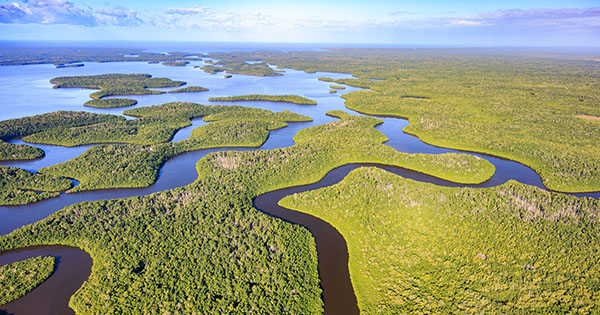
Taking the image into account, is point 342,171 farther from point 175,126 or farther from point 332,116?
point 175,126

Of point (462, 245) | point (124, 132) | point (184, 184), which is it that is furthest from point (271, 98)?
point (462, 245)

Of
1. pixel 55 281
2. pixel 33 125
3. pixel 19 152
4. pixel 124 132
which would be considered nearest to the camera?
pixel 55 281

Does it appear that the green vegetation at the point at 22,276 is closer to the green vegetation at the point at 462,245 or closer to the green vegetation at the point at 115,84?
the green vegetation at the point at 462,245

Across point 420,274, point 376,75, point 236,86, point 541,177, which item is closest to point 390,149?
point 541,177

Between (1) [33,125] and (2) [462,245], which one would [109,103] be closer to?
(1) [33,125]

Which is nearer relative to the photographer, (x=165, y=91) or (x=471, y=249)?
(x=471, y=249)

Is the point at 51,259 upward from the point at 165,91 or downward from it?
downward
